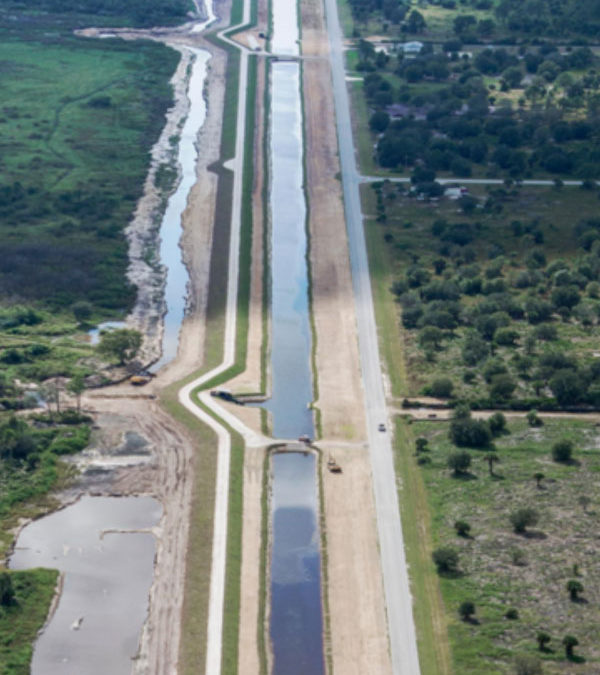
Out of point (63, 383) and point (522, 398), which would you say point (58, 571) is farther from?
point (522, 398)

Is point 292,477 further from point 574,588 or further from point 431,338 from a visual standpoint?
point 431,338

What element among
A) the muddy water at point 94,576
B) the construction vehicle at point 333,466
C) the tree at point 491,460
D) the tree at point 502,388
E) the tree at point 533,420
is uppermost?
the tree at point 502,388

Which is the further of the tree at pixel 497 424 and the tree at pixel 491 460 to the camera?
the tree at pixel 497 424

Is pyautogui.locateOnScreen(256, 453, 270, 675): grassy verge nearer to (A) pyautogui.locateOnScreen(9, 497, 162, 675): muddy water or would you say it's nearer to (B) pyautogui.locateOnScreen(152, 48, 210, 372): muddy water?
(A) pyautogui.locateOnScreen(9, 497, 162, 675): muddy water

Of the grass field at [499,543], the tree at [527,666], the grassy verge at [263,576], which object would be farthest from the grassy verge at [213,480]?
the tree at [527,666]

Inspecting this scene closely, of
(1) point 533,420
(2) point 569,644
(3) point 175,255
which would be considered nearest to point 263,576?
(2) point 569,644

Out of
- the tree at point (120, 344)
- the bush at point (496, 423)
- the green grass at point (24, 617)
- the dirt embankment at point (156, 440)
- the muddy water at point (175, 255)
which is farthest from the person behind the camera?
the muddy water at point (175, 255)

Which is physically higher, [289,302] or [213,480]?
[289,302]

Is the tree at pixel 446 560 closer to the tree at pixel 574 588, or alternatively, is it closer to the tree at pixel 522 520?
the tree at pixel 522 520
